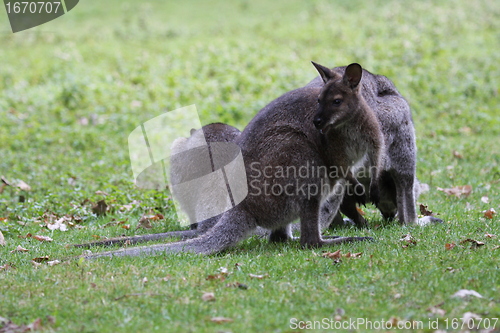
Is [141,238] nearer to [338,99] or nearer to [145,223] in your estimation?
[145,223]

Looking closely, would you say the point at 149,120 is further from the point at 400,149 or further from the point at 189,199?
the point at 400,149

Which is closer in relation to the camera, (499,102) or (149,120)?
(149,120)

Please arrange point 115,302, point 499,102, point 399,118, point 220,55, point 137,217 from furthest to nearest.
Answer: point 220,55, point 499,102, point 137,217, point 399,118, point 115,302

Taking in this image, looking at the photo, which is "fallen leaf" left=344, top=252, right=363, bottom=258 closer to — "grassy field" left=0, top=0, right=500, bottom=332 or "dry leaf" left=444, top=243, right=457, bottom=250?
"grassy field" left=0, top=0, right=500, bottom=332

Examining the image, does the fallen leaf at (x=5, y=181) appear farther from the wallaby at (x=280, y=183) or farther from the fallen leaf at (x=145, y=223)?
the wallaby at (x=280, y=183)

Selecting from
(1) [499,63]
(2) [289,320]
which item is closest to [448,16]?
(1) [499,63]

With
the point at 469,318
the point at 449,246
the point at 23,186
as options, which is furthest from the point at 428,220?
the point at 23,186

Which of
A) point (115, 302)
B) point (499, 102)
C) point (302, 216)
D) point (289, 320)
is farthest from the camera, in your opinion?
point (499, 102)

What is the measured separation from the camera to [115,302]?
4.06 m

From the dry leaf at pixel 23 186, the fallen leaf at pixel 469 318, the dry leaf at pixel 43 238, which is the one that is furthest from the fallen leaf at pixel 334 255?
the dry leaf at pixel 23 186

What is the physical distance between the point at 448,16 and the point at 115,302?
666 inches

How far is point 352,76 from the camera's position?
543 centimetres

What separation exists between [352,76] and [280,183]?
1.14 metres

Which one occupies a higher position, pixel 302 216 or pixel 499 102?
pixel 302 216
